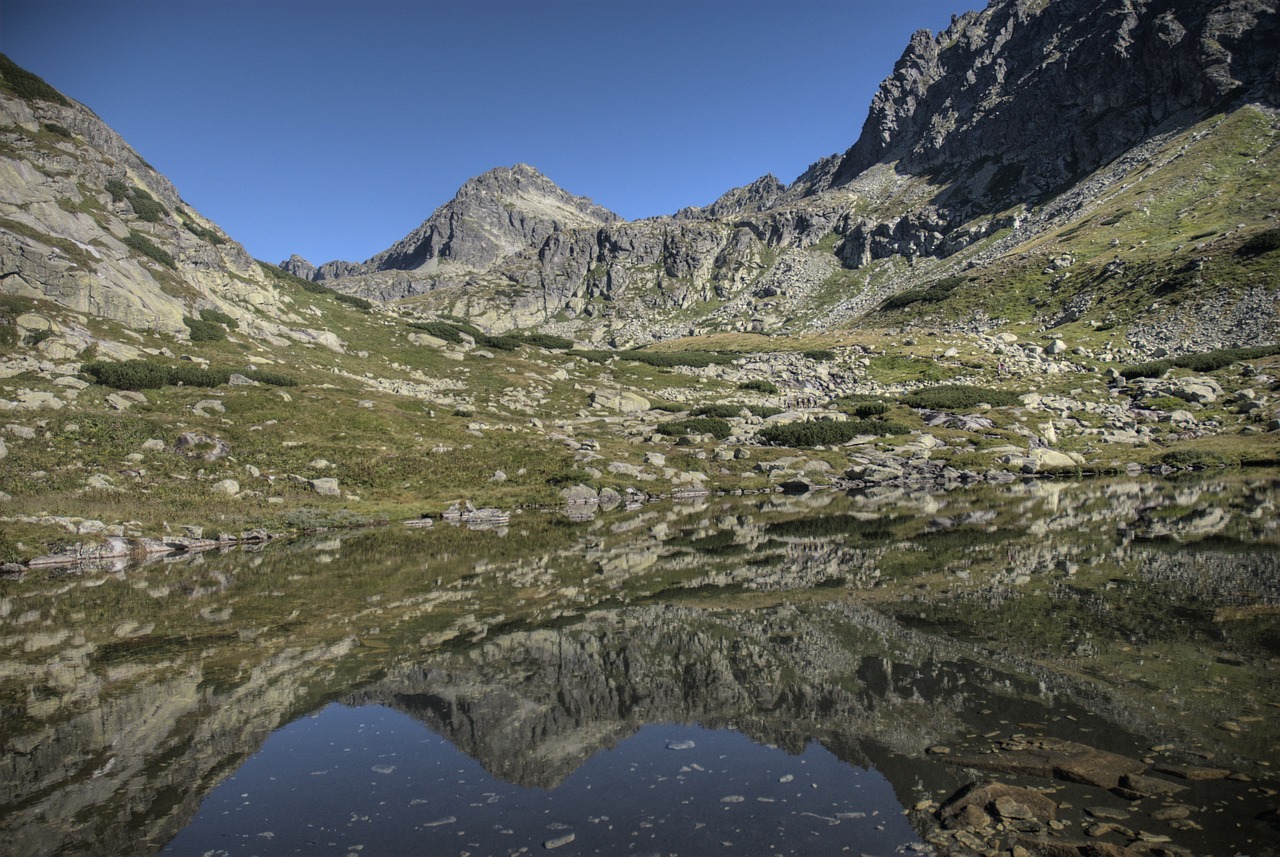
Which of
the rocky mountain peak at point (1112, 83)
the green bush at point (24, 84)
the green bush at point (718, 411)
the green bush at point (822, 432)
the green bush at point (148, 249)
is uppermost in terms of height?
the rocky mountain peak at point (1112, 83)

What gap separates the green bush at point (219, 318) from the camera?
198 ft

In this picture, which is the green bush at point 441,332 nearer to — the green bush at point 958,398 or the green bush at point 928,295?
the green bush at point 958,398

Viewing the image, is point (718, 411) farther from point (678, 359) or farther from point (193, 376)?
point (193, 376)

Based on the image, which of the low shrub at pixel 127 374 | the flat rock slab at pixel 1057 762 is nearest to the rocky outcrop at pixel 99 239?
the low shrub at pixel 127 374

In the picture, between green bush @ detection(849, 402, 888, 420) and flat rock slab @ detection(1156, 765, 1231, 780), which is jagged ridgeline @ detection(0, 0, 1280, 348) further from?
flat rock slab @ detection(1156, 765, 1231, 780)

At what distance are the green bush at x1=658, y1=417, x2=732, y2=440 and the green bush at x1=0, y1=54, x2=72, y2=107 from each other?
2940 inches

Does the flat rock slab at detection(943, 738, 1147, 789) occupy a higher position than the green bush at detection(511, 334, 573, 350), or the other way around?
the green bush at detection(511, 334, 573, 350)

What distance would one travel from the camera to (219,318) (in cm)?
6144

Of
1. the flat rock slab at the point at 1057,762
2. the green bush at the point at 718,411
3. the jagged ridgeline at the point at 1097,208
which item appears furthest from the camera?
the jagged ridgeline at the point at 1097,208

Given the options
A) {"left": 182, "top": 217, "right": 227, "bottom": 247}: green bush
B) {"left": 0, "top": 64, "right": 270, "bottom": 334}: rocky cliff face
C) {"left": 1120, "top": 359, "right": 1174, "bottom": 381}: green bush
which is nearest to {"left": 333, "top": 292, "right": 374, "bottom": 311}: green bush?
{"left": 0, "top": 64, "right": 270, "bottom": 334}: rocky cliff face

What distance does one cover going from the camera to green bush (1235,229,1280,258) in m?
81.3

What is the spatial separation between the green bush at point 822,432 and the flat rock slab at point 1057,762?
1867 inches

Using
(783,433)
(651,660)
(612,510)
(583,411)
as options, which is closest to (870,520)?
(612,510)

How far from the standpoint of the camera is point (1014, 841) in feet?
23.0
